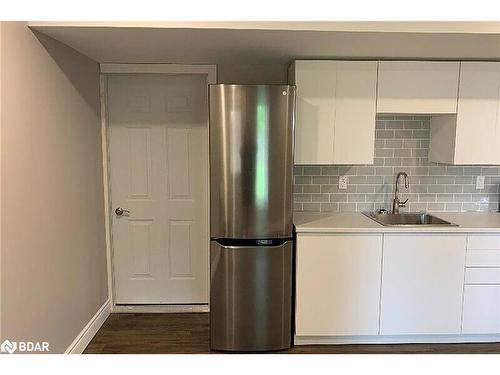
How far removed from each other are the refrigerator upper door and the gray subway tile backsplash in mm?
724

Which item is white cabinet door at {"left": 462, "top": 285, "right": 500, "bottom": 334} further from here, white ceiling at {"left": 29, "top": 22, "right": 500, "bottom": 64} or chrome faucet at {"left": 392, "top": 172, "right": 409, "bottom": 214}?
white ceiling at {"left": 29, "top": 22, "right": 500, "bottom": 64}

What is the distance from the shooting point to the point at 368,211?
3.39 meters

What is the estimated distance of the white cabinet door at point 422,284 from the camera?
282 centimetres

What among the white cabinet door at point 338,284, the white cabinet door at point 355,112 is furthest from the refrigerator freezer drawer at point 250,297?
the white cabinet door at point 355,112

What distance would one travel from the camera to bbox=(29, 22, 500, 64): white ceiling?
2.21m

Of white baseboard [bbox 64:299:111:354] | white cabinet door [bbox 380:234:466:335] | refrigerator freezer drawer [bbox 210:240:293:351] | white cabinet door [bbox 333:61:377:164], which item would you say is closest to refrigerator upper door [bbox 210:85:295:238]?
refrigerator freezer drawer [bbox 210:240:293:351]

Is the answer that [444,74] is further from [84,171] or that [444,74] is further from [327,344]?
[84,171]

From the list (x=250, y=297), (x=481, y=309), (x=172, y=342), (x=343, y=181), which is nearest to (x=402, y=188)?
(x=343, y=181)

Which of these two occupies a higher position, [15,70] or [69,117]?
[15,70]

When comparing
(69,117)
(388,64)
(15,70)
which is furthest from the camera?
(388,64)

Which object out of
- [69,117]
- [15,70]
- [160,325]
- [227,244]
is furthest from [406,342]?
[15,70]

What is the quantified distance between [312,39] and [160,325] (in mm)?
2449

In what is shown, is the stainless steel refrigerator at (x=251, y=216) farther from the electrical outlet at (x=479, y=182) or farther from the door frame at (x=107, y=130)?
the electrical outlet at (x=479, y=182)

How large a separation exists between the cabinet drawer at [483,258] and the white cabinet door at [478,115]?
2.15 feet
